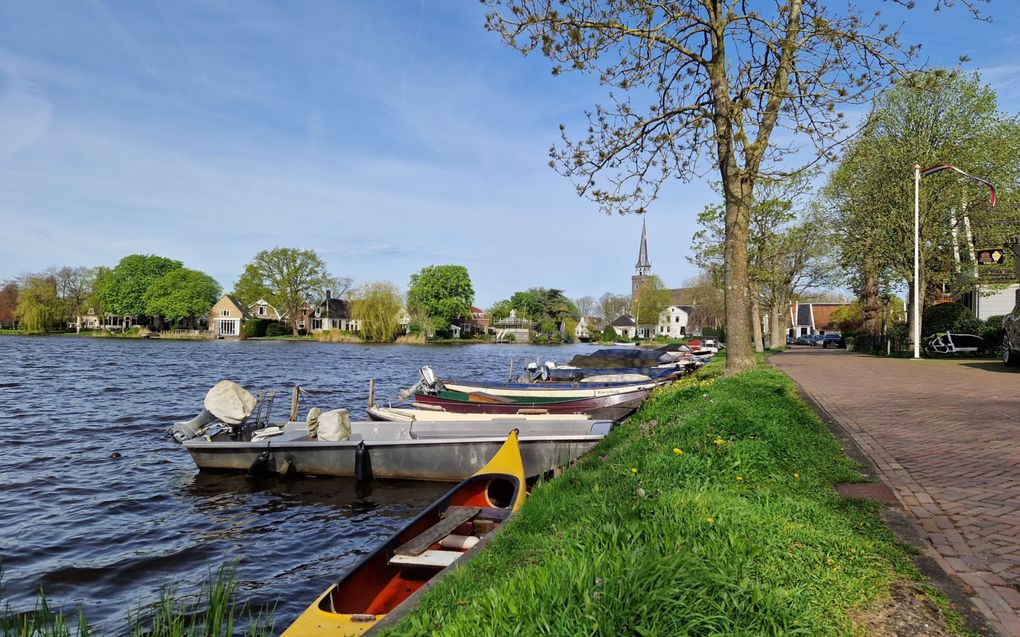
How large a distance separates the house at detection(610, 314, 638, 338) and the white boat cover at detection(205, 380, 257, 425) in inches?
4454

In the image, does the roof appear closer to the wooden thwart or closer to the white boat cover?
the white boat cover

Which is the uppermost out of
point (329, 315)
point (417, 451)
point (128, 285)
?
point (128, 285)

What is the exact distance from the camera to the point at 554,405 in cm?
1555

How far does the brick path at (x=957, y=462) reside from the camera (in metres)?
3.72

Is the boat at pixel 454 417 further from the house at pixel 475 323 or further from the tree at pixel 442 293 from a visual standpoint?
the house at pixel 475 323

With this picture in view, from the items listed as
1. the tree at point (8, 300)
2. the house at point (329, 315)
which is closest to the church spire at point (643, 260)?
the house at point (329, 315)

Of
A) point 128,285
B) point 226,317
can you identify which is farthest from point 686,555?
point 128,285

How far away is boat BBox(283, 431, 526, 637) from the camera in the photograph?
4504mm

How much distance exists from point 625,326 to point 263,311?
69.2 metres

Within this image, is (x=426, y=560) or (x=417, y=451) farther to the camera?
(x=417, y=451)

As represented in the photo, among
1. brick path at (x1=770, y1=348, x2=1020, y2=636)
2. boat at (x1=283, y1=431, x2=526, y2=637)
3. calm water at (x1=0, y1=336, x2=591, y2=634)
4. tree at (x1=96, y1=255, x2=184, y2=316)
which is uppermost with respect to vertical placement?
tree at (x1=96, y1=255, x2=184, y2=316)

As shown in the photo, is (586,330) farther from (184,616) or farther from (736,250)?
(184,616)

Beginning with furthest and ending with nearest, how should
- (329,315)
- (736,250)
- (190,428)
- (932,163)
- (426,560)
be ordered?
(329,315) < (932,163) < (736,250) < (190,428) < (426,560)

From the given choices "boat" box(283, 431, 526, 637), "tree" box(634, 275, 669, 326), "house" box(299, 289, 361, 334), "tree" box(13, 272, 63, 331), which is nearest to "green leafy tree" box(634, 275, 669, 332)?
"tree" box(634, 275, 669, 326)
